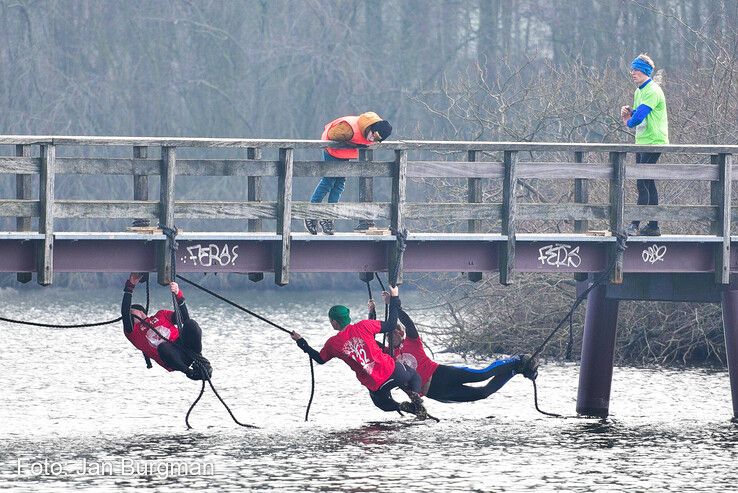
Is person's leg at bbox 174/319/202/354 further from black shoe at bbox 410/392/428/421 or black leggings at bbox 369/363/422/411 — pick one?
black shoe at bbox 410/392/428/421

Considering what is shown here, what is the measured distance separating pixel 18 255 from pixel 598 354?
793 centimetres

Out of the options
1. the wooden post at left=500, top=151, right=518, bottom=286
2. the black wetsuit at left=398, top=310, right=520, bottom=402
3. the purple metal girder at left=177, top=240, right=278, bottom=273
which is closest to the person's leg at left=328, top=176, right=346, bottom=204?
the purple metal girder at left=177, top=240, right=278, bottom=273

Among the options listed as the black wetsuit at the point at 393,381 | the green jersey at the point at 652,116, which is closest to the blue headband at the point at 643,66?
the green jersey at the point at 652,116

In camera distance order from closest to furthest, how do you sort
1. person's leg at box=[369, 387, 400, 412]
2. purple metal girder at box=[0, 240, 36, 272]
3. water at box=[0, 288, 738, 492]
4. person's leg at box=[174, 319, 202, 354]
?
water at box=[0, 288, 738, 492] → purple metal girder at box=[0, 240, 36, 272] → person's leg at box=[174, 319, 202, 354] → person's leg at box=[369, 387, 400, 412]

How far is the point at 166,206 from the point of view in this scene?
2041cm

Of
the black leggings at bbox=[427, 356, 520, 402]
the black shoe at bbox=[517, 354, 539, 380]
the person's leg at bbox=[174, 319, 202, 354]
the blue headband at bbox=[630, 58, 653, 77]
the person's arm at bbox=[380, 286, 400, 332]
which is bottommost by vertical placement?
the black leggings at bbox=[427, 356, 520, 402]

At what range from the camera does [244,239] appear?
20.7 meters

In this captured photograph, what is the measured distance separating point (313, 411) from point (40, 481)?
22.6 feet

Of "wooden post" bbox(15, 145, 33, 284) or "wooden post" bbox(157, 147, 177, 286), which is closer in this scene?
"wooden post" bbox(157, 147, 177, 286)

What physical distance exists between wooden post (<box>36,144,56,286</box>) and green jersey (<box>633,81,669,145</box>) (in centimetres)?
661

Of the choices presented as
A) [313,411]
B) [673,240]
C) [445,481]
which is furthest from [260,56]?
[445,481]

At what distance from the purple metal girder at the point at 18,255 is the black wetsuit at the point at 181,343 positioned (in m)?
1.21

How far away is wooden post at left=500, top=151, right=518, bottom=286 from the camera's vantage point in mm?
21625

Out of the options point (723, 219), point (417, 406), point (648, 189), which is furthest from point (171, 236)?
point (723, 219)
